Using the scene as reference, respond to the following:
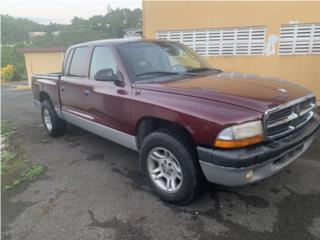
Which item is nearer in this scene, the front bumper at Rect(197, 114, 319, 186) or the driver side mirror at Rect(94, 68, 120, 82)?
the front bumper at Rect(197, 114, 319, 186)

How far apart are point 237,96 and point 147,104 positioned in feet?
3.33

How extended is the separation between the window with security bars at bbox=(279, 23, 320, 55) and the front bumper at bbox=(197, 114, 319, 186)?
6111 millimetres

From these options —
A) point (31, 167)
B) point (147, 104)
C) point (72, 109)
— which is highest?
point (147, 104)

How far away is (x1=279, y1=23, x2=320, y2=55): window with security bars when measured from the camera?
773 centimetres

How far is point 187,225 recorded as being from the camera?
9.22ft

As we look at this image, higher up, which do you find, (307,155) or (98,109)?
(98,109)

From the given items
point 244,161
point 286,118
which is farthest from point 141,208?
point 286,118

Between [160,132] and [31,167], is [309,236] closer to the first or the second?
[160,132]

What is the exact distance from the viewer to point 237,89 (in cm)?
295

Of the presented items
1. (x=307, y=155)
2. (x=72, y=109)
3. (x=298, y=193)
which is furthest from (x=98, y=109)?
(x=307, y=155)

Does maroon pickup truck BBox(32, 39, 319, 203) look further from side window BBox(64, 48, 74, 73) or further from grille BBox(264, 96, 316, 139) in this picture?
side window BBox(64, 48, 74, 73)

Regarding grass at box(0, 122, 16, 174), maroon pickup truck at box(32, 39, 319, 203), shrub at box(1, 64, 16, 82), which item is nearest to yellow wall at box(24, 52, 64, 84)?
shrub at box(1, 64, 16, 82)

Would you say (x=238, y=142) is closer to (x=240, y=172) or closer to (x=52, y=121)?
(x=240, y=172)

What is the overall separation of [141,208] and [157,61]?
1.91 meters
